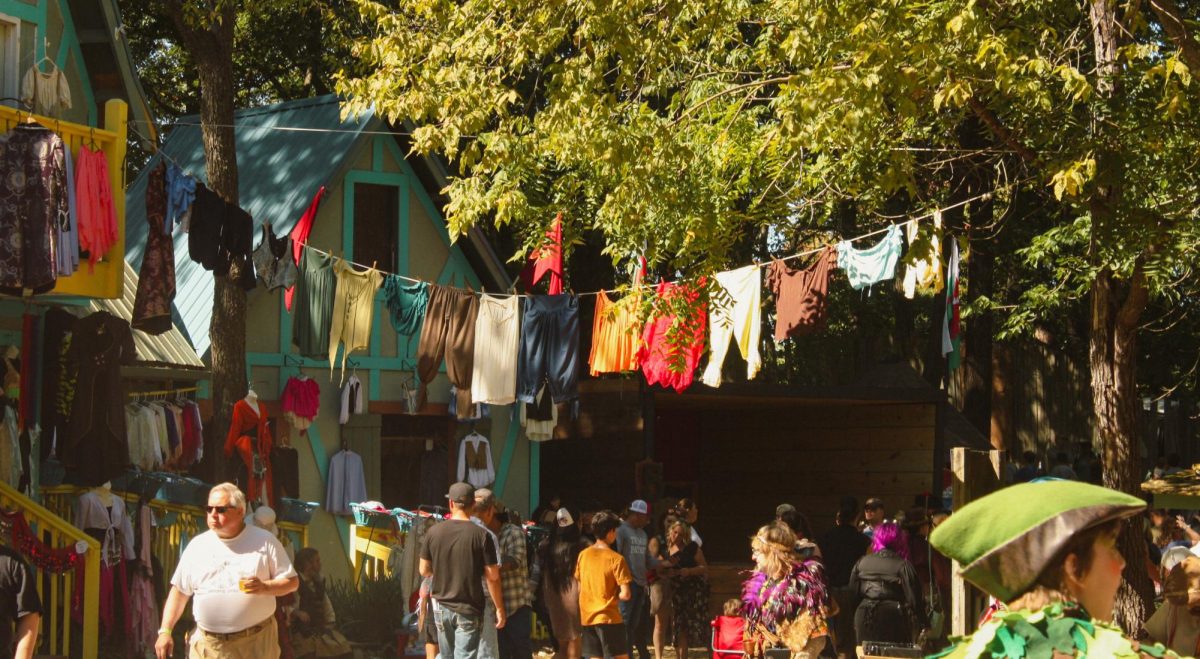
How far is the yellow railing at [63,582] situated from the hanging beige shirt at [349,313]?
4.18m

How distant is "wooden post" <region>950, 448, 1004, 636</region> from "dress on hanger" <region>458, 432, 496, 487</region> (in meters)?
9.40

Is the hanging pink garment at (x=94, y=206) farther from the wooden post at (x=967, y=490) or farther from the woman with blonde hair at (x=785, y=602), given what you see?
the wooden post at (x=967, y=490)

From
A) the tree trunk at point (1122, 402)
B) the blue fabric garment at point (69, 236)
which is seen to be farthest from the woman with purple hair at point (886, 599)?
the blue fabric garment at point (69, 236)

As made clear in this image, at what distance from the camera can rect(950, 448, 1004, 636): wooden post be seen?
31.3 ft

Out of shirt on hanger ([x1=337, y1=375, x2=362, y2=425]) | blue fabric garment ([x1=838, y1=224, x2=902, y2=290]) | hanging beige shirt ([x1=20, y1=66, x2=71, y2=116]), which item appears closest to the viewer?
blue fabric garment ([x1=838, y1=224, x2=902, y2=290])

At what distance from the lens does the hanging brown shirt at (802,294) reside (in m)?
14.3

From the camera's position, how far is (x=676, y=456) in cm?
2395

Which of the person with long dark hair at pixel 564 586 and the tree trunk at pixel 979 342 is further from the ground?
the tree trunk at pixel 979 342

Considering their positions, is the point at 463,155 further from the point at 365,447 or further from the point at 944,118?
the point at 365,447

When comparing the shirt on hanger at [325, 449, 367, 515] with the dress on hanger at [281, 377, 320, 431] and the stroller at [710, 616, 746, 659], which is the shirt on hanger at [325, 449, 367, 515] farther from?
the stroller at [710, 616, 746, 659]

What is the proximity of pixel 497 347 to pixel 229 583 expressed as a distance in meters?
8.58

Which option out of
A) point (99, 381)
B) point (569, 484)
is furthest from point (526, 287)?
point (99, 381)

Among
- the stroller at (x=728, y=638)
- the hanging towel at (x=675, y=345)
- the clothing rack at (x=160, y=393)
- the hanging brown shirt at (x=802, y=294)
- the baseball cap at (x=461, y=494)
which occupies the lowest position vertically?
the stroller at (x=728, y=638)

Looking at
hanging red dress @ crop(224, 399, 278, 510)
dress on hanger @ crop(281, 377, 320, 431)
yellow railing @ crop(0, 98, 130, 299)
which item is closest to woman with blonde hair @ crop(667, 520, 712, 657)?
hanging red dress @ crop(224, 399, 278, 510)
